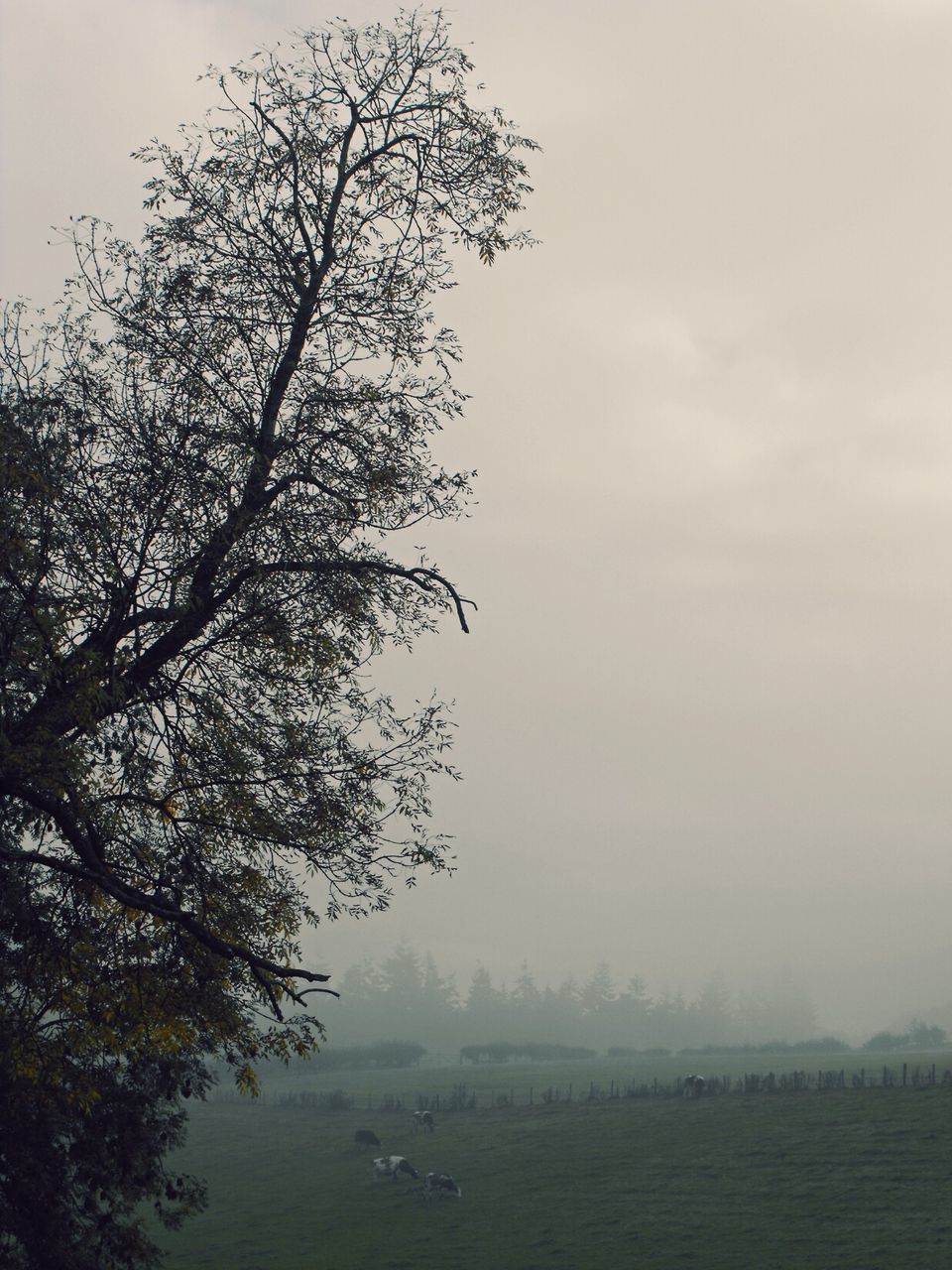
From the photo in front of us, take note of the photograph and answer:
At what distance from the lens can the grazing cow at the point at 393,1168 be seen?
8344cm

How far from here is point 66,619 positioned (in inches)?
528

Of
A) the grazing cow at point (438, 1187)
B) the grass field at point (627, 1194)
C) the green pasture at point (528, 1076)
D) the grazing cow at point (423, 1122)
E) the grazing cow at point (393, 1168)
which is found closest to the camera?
the grass field at point (627, 1194)

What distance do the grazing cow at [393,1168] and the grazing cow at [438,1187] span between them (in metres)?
5.98

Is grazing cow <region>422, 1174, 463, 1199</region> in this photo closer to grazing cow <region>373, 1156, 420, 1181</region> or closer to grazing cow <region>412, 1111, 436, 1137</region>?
grazing cow <region>373, 1156, 420, 1181</region>

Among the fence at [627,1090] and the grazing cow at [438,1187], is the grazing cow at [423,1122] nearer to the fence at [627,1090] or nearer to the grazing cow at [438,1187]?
the fence at [627,1090]

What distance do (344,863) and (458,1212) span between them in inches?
2500

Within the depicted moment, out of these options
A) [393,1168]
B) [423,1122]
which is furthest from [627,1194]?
[423,1122]

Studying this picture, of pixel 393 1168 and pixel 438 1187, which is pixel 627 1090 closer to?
pixel 393 1168

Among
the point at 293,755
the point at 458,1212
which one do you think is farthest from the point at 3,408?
the point at 458,1212

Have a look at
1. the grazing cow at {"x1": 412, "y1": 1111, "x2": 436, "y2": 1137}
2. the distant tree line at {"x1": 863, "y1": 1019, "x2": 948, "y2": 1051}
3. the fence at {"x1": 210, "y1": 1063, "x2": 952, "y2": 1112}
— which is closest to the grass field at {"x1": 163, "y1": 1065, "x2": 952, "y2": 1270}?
the grazing cow at {"x1": 412, "y1": 1111, "x2": 436, "y2": 1137}

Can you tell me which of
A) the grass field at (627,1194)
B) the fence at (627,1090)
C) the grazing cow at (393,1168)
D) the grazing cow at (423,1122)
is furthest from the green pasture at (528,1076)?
the grazing cow at (393,1168)

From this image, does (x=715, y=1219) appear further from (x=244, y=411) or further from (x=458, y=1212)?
(x=244, y=411)

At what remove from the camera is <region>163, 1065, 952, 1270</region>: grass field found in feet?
179

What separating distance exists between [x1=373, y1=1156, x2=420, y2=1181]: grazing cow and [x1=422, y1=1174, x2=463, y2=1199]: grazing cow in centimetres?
598
